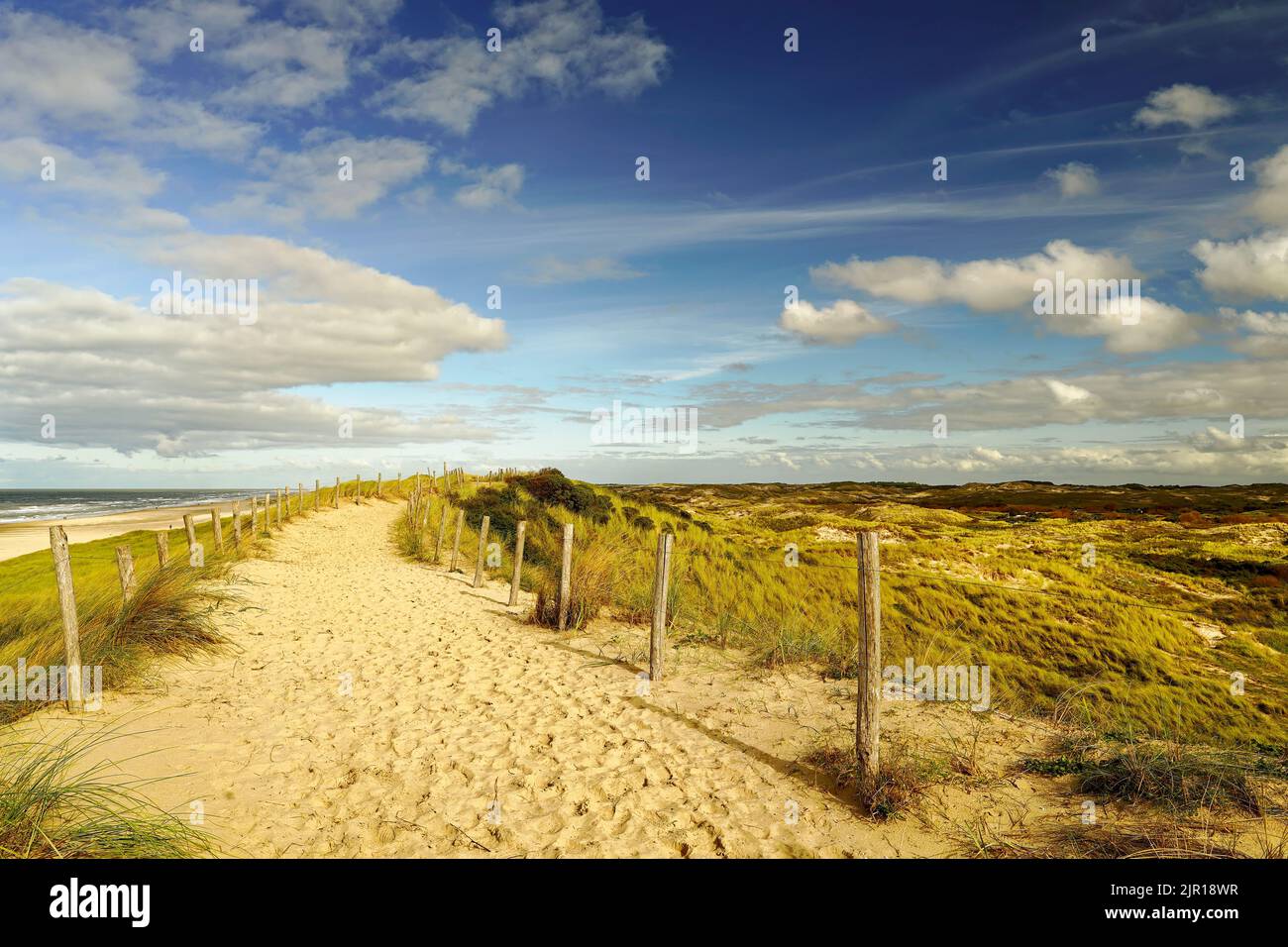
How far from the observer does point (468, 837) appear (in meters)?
4.56

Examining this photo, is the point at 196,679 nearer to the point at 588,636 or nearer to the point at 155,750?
the point at 155,750

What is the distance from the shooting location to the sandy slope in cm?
459

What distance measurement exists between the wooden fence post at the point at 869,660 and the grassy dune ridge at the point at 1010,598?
2906 mm

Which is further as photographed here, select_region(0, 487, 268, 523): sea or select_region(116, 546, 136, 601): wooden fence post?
select_region(0, 487, 268, 523): sea

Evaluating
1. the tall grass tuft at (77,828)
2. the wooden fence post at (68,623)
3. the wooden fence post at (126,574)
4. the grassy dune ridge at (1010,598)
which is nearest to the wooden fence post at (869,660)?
the grassy dune ridge at (1010,598)

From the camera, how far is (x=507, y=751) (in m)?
6.15

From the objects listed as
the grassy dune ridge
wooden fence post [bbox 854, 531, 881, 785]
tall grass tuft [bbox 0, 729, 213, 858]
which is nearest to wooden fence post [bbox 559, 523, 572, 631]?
the grassy dune ridge

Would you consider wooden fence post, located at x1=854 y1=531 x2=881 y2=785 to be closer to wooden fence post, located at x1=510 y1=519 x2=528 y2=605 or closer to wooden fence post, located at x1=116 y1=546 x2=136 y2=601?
wooden fence post, located at x1=510 y1=519 x2=528 y2=605

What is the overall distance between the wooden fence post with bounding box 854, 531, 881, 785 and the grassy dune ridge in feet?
9.53

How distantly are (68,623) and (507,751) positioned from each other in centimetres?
504

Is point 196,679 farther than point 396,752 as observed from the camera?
Yes

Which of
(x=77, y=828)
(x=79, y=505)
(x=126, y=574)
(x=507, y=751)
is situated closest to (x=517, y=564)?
(x=126, y=574)

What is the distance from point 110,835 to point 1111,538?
3331 cm

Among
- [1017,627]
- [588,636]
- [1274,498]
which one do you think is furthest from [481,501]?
[1274,498]
